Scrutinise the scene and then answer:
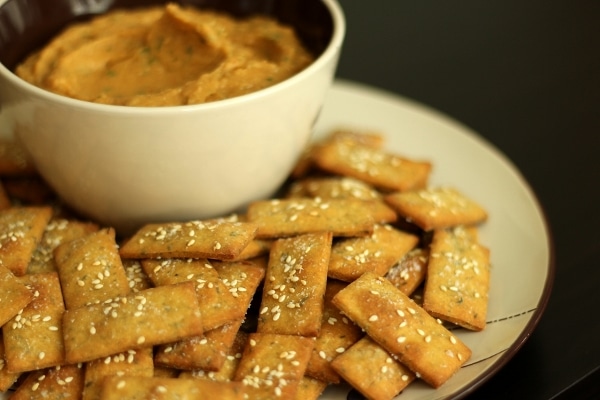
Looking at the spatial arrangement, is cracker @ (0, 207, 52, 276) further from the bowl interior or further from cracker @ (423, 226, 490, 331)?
cracker @ (423, 226, 490, 331)

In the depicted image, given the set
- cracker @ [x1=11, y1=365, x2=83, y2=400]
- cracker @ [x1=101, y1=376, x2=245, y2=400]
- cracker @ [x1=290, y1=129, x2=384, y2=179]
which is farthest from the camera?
cracker @ [x1=290, y1=129, x2=384, y2=179]

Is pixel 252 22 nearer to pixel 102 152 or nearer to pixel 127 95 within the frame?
pixel 127 95

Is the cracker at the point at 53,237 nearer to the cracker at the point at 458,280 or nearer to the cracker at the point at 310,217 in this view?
the cracker at the point at 310,217

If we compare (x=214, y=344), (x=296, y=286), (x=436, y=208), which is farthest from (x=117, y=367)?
(x=436, y=208)

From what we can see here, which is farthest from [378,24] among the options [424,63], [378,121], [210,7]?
[210,7]

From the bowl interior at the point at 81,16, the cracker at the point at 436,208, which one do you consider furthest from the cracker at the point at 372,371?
the bowl interior at the point at 81,16

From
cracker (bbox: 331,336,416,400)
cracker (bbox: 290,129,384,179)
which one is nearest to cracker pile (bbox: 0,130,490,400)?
cracker (bbox: 331,336,416,400)

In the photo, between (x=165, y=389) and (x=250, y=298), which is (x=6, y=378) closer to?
(x=165, y=389)
